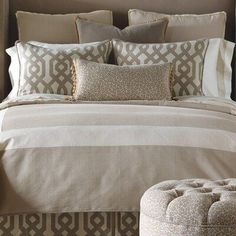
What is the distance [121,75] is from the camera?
12.1 ft

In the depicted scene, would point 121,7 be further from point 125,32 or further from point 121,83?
point 121,83

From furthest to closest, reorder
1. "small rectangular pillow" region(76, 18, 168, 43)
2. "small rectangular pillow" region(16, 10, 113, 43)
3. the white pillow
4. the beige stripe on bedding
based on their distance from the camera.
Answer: "small rectangular pillow" region(16, 10, 113, 43) < "small rectangular pillow" region(76, 18, 168, 43) < the white pillow < the beige stripe on bedding

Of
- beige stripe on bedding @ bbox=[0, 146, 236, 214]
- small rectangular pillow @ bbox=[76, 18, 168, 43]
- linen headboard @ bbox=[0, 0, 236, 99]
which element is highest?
linen headboard @ bbox=[0, 0, 236, 99]

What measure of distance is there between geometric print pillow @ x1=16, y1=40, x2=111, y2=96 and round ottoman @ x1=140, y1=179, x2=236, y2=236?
1.97 meters

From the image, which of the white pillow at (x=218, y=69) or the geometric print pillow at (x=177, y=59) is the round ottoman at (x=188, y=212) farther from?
the white pillow at (x=218, y=69)

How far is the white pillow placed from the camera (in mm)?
4180

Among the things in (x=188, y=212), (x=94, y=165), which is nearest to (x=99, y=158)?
(x=94, y=165)

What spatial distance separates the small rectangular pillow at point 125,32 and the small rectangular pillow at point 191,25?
0.42 ft

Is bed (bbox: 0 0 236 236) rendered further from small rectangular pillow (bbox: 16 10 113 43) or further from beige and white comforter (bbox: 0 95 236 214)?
small rectangular pillow (bbox: 16 10 113 43)

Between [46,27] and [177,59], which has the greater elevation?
[46,27]

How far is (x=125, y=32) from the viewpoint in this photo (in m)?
4.34

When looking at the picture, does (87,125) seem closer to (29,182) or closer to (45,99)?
(29,182)

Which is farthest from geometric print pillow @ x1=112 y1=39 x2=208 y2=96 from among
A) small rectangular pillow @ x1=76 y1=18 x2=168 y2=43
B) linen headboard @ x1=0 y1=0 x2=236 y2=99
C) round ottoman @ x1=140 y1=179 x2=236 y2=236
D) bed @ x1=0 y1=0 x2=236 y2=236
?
round ottoman @ x1=140 y1=179 x2=236 y2=236

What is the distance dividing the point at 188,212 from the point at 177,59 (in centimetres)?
225
